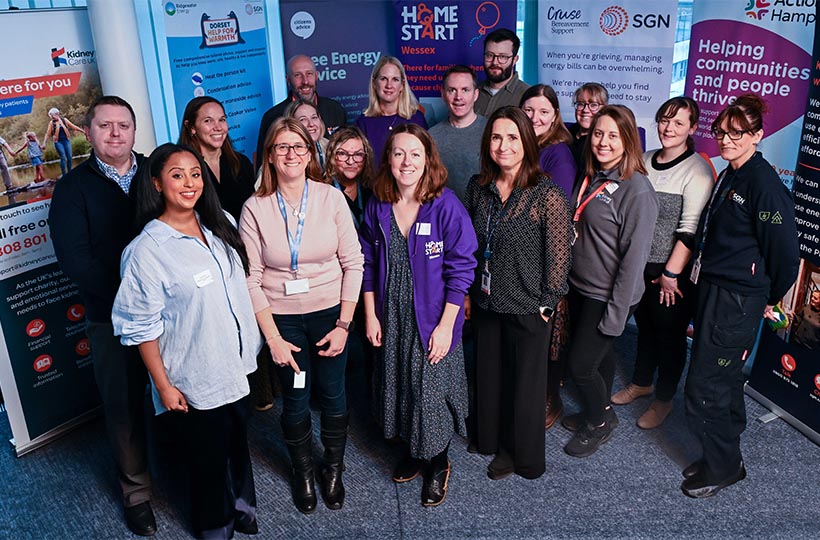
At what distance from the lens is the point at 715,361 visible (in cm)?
284

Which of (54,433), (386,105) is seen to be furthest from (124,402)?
(386,105)

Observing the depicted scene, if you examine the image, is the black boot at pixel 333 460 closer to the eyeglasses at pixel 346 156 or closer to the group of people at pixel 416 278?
the group of people at pixel 416 278

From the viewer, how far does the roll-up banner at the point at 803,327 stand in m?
3.20

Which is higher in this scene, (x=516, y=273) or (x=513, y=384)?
(x=516, y=273)

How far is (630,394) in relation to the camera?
3.76 meters

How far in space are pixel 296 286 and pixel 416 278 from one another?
469 millimetres

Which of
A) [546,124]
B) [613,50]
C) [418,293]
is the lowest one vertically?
[418,293]

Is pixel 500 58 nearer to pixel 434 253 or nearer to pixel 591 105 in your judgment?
pixel 591 105

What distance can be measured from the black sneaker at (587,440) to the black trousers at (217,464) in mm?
1496

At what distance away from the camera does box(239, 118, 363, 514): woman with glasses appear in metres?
2.67

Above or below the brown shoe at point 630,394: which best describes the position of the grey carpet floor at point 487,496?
below

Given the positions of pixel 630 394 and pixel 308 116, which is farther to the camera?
pixel 630 394

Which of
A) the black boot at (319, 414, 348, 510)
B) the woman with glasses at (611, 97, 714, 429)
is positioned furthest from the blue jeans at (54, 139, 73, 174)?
the woman with glasses at (611, 97, 714, 429)

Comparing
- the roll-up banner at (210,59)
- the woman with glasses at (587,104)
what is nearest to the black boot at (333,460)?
the woman with glasses at (587,104)
